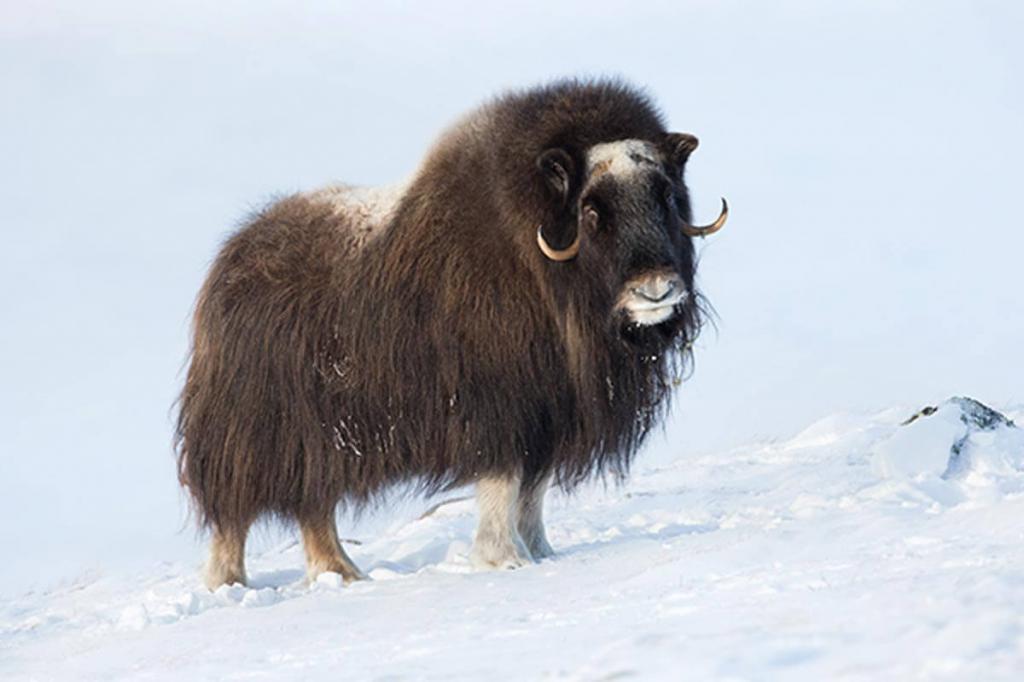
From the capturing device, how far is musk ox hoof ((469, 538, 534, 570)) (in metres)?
5.72

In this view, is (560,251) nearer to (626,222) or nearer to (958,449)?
(626,222)

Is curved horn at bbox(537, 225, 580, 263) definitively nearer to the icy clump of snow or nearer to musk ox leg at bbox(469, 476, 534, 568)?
musk ox leg at bbox(469, 476, 534, 568)

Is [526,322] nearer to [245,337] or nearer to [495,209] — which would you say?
[495,209]

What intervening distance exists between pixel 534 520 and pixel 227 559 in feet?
5.07

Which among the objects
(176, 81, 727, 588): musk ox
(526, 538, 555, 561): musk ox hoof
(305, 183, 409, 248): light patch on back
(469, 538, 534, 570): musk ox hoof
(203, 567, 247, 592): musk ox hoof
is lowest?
(203, 567, 247, 592): musk ox hoof

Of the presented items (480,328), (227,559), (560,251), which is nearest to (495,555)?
(480,328)

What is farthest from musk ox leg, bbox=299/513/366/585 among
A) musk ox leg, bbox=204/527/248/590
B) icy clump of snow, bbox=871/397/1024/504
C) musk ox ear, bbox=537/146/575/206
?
icy clump of snow, bbox=871/397/1024/504

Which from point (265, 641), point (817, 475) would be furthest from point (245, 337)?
point (817, 475)

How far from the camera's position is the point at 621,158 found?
223 inches

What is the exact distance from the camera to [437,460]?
600 centimetres

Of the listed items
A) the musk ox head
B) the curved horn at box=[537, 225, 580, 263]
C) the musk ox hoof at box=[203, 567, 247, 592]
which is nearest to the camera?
the musk ox head

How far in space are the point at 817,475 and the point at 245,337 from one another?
366 cm

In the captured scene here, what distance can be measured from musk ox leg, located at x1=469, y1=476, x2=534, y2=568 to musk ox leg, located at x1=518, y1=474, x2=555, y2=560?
0.20 metres

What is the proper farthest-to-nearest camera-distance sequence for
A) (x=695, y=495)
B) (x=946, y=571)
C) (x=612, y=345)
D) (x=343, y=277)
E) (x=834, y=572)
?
(x=695, y=495) < (x=343, y=277) < (x=612, y=345) < (x=834, y=572) < (x=946, y=571)
